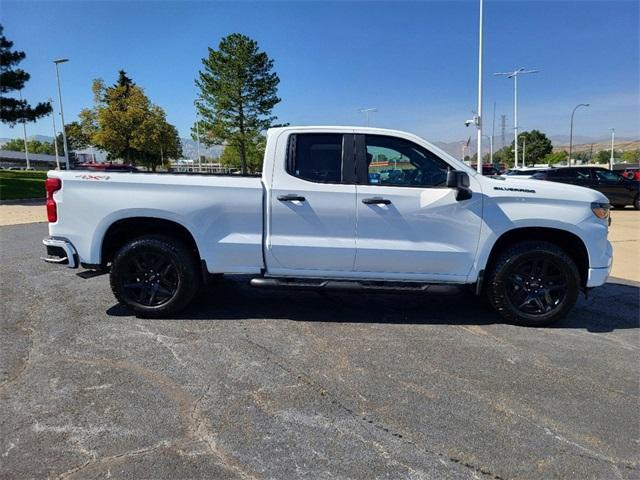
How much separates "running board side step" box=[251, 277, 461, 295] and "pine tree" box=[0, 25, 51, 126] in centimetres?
2596

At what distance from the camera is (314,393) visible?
11.2 ft

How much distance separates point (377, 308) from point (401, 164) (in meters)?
1.70

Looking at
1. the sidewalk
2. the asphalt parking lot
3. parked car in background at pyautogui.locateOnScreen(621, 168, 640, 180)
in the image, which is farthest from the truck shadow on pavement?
parked car in background at pyautogui.locateOnScreen(621, 168, 640, 180)

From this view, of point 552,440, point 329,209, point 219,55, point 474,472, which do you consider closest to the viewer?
point 474,472

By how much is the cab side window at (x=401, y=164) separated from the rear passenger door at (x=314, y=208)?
0.22 metres

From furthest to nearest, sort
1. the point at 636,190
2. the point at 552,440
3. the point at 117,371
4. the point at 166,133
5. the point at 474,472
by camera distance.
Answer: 1. the point at 166,133
2. the point at 636,190
3. the point at 117,371
4. the point at 552,440
5. the point at 474,472

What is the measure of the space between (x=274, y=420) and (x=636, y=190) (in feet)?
61.9

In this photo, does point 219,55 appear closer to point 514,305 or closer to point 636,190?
point 636,190

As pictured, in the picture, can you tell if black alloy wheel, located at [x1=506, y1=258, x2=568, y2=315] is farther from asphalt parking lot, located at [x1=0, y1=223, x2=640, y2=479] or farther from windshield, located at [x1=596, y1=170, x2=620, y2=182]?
windshield, located at [x1=596, y1=170, x2=620, y2=182]

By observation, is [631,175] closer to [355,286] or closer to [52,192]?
[355,286]

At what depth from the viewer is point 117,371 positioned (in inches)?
146

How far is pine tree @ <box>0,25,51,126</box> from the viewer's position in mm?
24078

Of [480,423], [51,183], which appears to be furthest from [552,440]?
[51,183]

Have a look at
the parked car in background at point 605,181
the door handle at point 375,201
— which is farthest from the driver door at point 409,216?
the parked car in background at point 605,181
